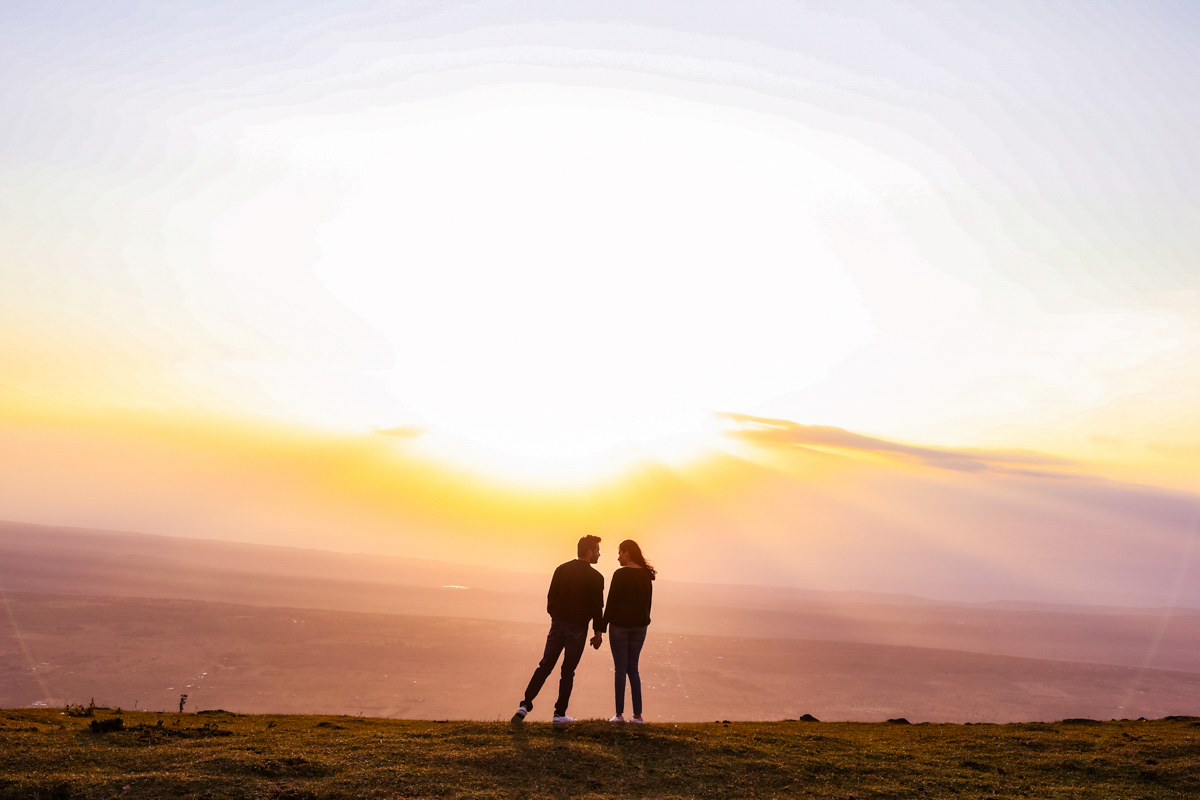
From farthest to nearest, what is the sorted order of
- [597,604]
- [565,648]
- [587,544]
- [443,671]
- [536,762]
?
[443,671], [565,648], [597,604], [587,544], [536,762]

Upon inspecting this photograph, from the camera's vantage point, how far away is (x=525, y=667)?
11138cm

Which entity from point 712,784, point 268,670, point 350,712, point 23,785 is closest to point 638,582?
point 712,784

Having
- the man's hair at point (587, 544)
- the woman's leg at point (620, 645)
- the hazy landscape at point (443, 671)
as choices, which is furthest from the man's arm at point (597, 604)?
the hazy landscape at point (443, 671)

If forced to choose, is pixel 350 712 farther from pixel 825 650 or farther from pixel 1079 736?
pixel 825 650

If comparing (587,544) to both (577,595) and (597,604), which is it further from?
(597,604)

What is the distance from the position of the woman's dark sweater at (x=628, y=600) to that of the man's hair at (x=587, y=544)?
2.90ft

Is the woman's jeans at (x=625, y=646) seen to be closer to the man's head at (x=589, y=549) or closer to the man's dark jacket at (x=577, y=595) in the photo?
the man's dark jacket at (x=577, y=595)

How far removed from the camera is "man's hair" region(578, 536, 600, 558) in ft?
45.2

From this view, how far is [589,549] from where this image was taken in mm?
13852

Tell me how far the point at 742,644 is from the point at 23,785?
477 feet

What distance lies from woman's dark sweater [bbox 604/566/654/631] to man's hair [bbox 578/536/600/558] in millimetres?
885

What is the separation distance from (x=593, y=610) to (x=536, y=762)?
2972 millimetres

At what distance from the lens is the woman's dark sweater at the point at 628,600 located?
14227 millimetres

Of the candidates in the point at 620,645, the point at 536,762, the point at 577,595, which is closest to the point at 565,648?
the point at 620,645
